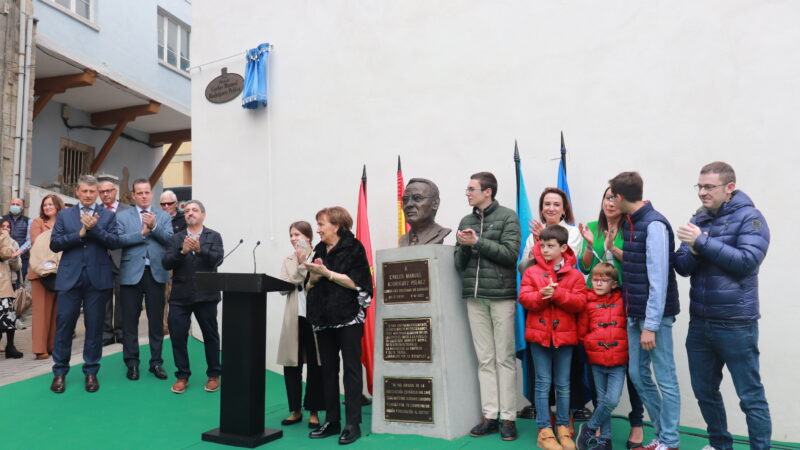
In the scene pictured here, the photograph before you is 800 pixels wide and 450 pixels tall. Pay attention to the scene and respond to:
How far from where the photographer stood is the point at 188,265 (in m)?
5.54

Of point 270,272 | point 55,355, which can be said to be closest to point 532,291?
point 270,272

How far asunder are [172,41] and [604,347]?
1423 cm

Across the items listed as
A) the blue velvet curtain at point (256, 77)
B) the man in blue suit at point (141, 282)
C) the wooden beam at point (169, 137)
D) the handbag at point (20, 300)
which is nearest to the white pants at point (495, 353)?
the man in blue suit at point (141, 282)

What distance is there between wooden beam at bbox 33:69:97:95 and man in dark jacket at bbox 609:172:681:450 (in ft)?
33.9

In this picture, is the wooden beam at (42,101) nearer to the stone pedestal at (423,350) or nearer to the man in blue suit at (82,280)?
the man in blue suit at (82,280)

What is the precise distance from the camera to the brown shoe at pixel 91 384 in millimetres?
5367

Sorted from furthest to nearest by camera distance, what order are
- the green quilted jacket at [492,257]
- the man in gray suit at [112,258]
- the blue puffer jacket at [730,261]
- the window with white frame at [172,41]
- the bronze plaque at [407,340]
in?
the window with white frame at [172,41] → the man in gray suit at [112,258] → the bronze plaque at [407,340] → the green quilted jacket at [492,257] → the blue puffer jacket at [730,261]

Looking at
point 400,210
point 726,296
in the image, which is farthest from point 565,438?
point 400,210

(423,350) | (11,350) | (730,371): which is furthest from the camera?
(11,350)

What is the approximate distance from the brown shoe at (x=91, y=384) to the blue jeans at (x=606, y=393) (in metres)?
4.14

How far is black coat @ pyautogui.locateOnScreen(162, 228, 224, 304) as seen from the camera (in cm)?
549

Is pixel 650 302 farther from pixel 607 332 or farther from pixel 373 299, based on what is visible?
pixel 373 299

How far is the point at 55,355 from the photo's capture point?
5.38 meters

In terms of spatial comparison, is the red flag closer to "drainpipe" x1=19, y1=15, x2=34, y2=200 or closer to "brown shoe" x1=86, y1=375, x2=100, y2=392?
"brown shoe" x1=86, y1=375, x2=100, y2=392
